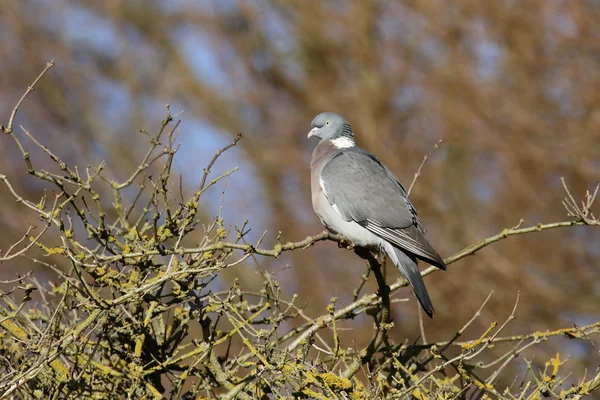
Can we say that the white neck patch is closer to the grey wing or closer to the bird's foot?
the grey wing

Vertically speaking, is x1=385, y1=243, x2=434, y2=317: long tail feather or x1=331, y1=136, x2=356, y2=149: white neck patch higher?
x1=331, y1=136, x2=356, y2=149: white neck patch

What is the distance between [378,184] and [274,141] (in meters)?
8.57

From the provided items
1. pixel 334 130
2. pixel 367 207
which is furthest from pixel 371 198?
pixel 334 130

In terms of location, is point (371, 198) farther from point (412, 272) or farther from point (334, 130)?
point (334, 130)

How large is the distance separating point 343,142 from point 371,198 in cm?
73

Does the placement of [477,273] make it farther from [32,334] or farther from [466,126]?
[32,334]

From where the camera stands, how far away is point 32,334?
338cm

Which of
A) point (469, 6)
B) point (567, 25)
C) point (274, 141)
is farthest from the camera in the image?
point (274, 141)

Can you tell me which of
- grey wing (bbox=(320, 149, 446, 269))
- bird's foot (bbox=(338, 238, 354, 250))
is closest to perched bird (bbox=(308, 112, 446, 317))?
grey wing (bbox=(320, 149, 446, 269))

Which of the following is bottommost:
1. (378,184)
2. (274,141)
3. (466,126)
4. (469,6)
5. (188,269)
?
(188,269)

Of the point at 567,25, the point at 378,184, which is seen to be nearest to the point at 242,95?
the point at 567,25

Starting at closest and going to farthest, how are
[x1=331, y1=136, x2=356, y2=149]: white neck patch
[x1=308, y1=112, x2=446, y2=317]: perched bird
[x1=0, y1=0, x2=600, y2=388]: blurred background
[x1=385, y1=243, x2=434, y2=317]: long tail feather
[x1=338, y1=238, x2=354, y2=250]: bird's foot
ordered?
1. [x1=385, y1=243, x2=434, y2=317]: long tail feather
2. [x1=338, y1=238, x2=354, y2=250]: bird's foot
3. [x1=308, y1=112, x2=446, y2=317]: perched bird
4. [x1=331, y1=136, x2=356, y2=149]: white neck patch
5. [x1=0, y1=0, x2=600, y2=388]: blurred background

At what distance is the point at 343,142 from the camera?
538 cm

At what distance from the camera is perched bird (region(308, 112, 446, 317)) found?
443 cm
